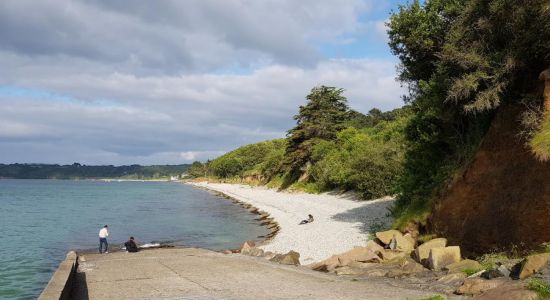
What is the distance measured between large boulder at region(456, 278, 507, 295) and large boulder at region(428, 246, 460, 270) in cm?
351

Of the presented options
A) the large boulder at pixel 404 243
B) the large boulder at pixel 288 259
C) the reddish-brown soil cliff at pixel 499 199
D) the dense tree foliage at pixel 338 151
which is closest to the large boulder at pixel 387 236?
the large boulder at pixel 404 243

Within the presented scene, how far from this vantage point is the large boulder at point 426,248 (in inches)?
606

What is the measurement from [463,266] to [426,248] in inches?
95.9

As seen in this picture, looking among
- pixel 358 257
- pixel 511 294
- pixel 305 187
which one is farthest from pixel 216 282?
pixel 305 187

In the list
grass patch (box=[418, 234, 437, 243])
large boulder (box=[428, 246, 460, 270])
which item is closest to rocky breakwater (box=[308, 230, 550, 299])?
large boulder (box=[428, 246, 460, 270])

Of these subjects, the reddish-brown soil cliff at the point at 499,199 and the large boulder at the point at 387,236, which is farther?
the large boulder at the point at 387,236

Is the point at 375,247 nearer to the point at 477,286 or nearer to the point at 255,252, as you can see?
the point at 255,252

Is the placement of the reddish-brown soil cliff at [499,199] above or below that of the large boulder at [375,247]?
above

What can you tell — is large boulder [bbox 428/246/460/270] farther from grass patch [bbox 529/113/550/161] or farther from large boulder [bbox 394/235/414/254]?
grass patch [bbox 529/113/550/161]

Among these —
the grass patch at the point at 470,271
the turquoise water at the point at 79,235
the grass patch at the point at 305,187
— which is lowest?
the turquoise water at the point at 79,235

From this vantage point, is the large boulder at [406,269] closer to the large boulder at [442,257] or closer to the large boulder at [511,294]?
the large boulder at [442,257]

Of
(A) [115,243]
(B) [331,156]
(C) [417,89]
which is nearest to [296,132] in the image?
(B) [331,156]

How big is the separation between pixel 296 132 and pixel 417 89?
49498 millimetres

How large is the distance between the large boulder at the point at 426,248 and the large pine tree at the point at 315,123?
53.3 metres
